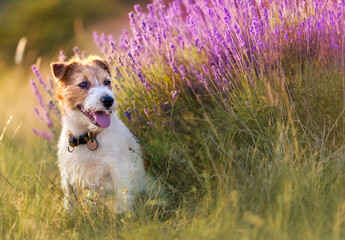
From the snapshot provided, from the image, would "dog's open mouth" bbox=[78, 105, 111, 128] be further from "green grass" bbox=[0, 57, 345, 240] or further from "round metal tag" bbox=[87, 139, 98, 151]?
"green grass" bbox=[0, 57, 345, 240]

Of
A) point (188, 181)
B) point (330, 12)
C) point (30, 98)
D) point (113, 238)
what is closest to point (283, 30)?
point (330, 12)

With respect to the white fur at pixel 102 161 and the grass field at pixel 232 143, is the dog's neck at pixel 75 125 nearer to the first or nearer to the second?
the white fur at pixel 102 161

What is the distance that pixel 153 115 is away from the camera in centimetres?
407

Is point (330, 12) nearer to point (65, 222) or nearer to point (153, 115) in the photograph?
point (153, 115)

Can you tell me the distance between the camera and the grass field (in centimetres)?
291

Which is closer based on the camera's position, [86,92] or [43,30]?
[86,92]

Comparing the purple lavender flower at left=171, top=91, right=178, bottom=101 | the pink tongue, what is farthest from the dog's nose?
the purple lavender flower at left=171, top=91, right=178, bottom=101

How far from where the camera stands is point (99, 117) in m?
3.63

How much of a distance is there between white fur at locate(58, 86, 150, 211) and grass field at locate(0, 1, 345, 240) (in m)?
0.18

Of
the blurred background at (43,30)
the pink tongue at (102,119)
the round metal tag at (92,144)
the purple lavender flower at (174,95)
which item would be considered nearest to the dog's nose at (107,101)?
the pink tongue at (102,119)

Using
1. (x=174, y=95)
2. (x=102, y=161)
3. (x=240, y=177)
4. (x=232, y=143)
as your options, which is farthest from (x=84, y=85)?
(x=240, y=177)

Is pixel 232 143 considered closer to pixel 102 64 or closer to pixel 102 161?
pixel 102 161

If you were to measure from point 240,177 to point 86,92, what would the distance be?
1424 mm

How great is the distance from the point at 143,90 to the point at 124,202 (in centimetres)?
108
